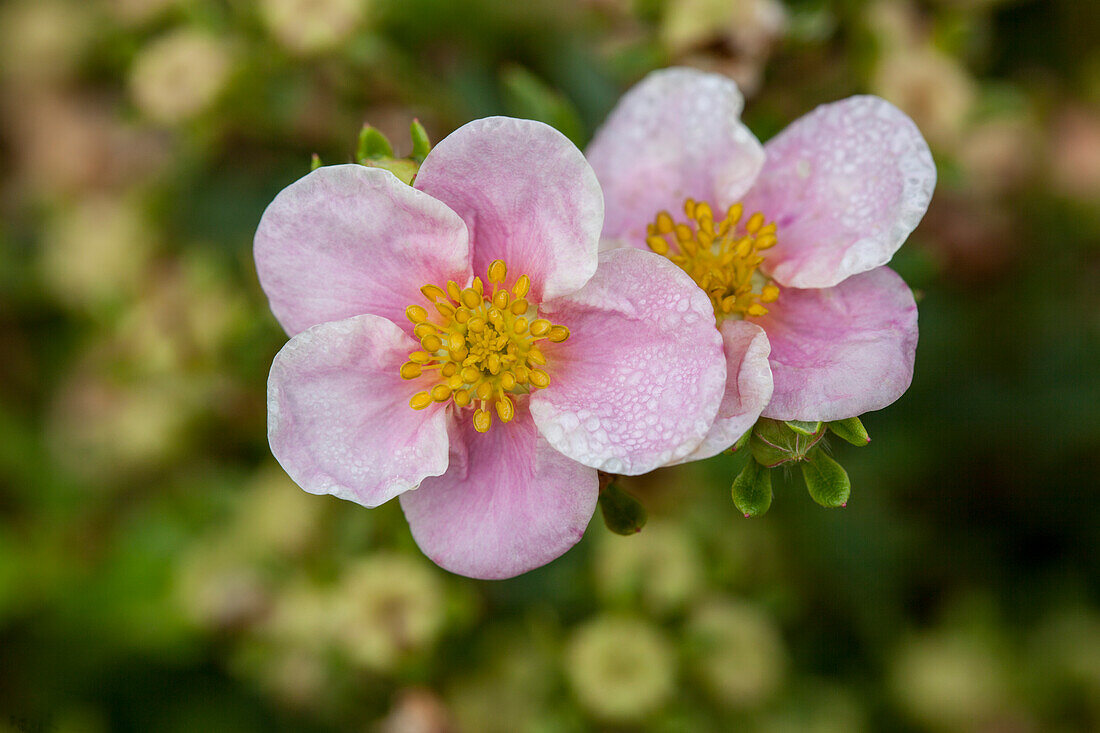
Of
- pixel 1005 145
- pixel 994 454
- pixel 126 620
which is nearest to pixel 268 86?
pixel 126 620

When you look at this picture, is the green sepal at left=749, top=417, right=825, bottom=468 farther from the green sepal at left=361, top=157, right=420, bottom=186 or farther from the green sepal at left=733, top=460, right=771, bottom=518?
the green sepal at left=361, top=157, right=420, bottom=186

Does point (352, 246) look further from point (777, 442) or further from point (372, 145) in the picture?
point (777, 442)

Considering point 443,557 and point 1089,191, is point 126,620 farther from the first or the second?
point 1089,191

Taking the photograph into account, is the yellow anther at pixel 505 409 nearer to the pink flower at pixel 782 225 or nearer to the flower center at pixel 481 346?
the flower center at pixel 481 346

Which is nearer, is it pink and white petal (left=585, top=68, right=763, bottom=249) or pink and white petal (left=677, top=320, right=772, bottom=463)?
pink and white petal (left=677, top=320, right=772, bottom=463)

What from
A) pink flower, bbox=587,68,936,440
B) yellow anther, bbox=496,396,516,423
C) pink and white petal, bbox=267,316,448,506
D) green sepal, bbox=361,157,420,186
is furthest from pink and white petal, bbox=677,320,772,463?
green sepal, bbox=361,157,420,186
